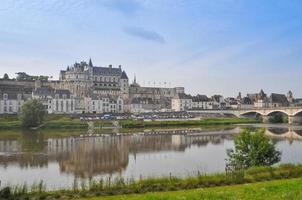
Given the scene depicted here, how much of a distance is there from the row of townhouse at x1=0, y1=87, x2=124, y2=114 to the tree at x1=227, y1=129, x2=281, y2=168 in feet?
234

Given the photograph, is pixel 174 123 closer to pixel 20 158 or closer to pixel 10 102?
pixel 10 102

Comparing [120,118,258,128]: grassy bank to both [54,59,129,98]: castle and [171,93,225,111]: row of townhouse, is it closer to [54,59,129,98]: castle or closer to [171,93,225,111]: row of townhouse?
[171,93,225,111]: row of townhouse

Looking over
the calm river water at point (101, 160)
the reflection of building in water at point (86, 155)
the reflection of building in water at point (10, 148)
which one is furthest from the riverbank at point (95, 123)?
the reflection of building in water at point (86, 155)

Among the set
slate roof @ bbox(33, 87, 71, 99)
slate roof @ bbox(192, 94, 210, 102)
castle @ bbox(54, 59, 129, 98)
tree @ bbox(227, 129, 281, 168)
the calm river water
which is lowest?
Answer: the calm river water

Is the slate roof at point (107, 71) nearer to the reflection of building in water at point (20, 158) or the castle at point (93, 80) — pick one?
the castle at point (93, 80)

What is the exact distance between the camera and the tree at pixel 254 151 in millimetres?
22156

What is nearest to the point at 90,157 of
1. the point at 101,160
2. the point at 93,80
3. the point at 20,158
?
the point at 101,160

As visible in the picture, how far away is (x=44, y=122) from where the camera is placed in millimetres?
73062

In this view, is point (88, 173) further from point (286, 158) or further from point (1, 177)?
point (286, 158)

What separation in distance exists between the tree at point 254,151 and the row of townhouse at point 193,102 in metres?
102

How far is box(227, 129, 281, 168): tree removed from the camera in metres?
22.2

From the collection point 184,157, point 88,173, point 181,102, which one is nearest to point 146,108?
point 181,102

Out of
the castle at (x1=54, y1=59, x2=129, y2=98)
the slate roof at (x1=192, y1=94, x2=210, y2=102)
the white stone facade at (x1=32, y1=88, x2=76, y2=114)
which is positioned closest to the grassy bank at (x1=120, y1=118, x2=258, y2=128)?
the white stone facade at (x1=32, y1=88, x2=76, y2=114)

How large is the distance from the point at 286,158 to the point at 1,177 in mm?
19548
